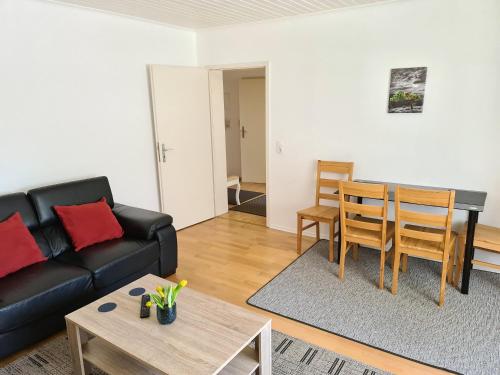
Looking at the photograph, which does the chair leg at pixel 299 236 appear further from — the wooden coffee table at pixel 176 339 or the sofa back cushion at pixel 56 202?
the sofa back cushion at pixel 56 202

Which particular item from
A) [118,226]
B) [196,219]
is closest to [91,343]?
[118,226]

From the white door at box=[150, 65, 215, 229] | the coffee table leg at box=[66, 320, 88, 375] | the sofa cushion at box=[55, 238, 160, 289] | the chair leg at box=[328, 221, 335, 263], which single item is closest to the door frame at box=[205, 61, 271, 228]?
the white door at box=[150, 65, 215, 229]

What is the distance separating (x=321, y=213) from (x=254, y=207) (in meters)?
1.87

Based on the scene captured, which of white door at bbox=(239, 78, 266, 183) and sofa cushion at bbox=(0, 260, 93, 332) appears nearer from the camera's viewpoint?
sofa cushion at bbox=(0, 260, 93, 332)

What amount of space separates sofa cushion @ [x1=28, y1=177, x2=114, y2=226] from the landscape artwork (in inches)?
112

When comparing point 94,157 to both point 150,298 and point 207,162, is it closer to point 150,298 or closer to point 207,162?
point 207,162

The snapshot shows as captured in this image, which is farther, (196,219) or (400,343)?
(196,219)

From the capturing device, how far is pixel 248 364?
182 centimetres

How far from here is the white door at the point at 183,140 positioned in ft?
13.4

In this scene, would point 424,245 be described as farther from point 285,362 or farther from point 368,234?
point 285,362

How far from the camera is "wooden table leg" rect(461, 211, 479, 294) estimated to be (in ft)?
8.82

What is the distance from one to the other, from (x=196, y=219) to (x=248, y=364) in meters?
2.96

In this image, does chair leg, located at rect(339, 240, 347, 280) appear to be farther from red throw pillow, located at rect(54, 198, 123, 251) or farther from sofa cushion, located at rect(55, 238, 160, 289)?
red throw pillow, located at rect(54, 198, 123, 251)

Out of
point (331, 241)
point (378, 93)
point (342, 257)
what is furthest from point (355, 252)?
point (378, 93)
